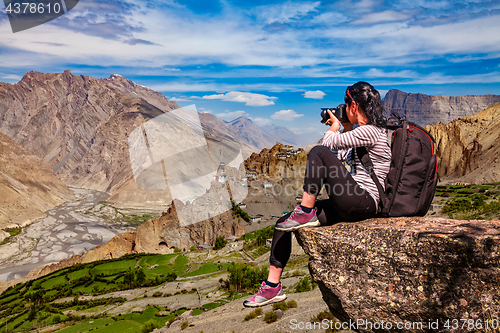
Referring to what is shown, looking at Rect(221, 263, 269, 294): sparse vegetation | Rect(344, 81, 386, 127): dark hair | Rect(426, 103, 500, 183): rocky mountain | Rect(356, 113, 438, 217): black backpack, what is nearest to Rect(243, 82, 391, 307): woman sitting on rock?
Rect(344, 81, 386, 127): dark hair

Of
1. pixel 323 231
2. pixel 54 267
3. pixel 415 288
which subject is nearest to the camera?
pixel 415 288

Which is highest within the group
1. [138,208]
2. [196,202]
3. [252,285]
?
[196,202]

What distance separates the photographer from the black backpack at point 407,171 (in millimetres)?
3908

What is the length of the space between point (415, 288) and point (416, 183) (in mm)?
1397

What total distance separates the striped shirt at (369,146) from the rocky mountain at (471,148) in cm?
8646

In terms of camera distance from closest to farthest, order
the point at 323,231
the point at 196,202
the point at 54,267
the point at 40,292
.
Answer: the point at 323,231, the point at 40,292, the point at 54,267, the point at 196,202

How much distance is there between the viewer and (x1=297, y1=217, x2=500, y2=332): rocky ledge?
10.6ft

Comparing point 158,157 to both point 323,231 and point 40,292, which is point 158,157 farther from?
point 323,231

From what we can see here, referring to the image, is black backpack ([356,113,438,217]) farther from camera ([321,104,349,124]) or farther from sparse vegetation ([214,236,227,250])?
sparse vegetation ([214,236,227,250])

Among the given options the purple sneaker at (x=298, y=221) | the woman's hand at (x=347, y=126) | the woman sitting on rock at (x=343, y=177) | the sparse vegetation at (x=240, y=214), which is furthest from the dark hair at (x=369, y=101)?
the sparse vegetation at (x=240, y=214)

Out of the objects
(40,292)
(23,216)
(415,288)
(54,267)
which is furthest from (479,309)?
(23,216)

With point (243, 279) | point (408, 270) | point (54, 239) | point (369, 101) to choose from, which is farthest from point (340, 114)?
point (54, 239)

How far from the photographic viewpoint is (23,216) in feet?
349

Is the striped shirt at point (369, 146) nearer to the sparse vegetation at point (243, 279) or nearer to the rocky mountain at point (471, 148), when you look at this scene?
the sparse vegetation at point (243, 279)
